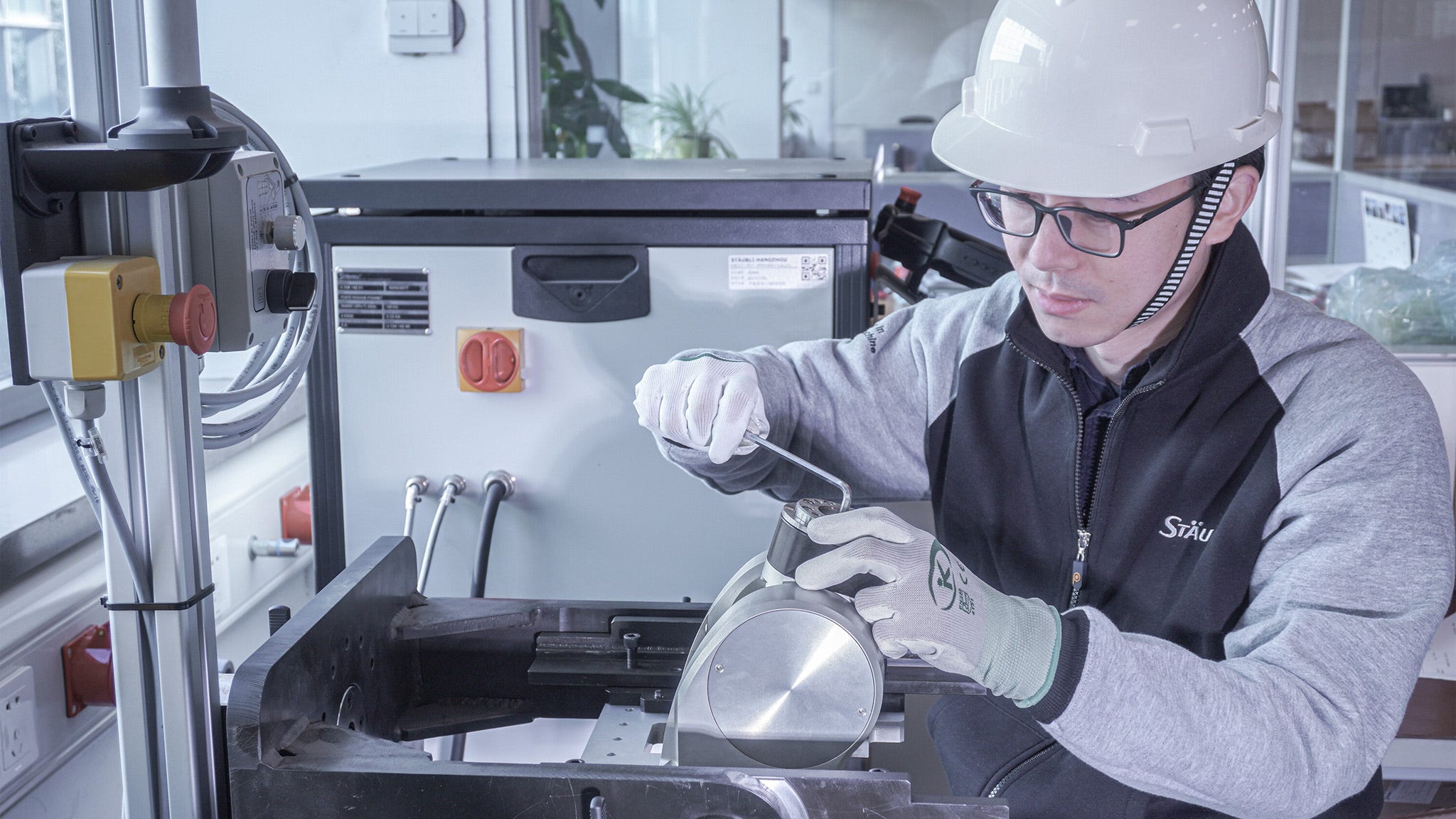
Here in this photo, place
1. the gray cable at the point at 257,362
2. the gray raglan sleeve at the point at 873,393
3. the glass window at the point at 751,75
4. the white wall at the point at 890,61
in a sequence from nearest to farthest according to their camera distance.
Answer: the gray cable at the point at 257,362 → the gray raglan sleeve at the point at 873,393 → the glass window at the point at 751,75 → the white wall at the point at 890,61

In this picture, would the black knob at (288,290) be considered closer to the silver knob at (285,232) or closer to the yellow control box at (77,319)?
the silver knob at (285,232)

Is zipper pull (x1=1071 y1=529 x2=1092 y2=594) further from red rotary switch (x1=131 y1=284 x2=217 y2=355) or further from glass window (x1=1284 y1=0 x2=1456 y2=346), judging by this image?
Result: glass window (x1=1284 y1=0 x2=1456 y2=346)

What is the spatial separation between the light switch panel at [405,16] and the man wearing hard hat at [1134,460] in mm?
1029

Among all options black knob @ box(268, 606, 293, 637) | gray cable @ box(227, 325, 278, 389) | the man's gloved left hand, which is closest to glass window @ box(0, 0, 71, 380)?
gray cable @ box(227, 325, 278, 389)

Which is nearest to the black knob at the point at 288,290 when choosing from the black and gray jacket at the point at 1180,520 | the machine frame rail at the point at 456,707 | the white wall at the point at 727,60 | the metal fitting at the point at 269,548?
the machine frame rail at the point at 456,707

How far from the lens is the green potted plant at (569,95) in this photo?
7.36 feet

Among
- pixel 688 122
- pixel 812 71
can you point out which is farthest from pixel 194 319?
pixel 812 71

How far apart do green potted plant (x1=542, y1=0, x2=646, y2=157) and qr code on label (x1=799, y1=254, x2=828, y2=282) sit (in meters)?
0.93

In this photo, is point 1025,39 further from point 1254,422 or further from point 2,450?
point 2,450

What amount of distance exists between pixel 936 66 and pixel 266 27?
3059mm

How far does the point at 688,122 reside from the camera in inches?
119

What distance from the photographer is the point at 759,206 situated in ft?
4.49

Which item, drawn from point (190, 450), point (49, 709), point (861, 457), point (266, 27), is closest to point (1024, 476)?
point (861, 457)

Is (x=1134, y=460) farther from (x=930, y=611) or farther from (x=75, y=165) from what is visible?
(x=75, y=165)
